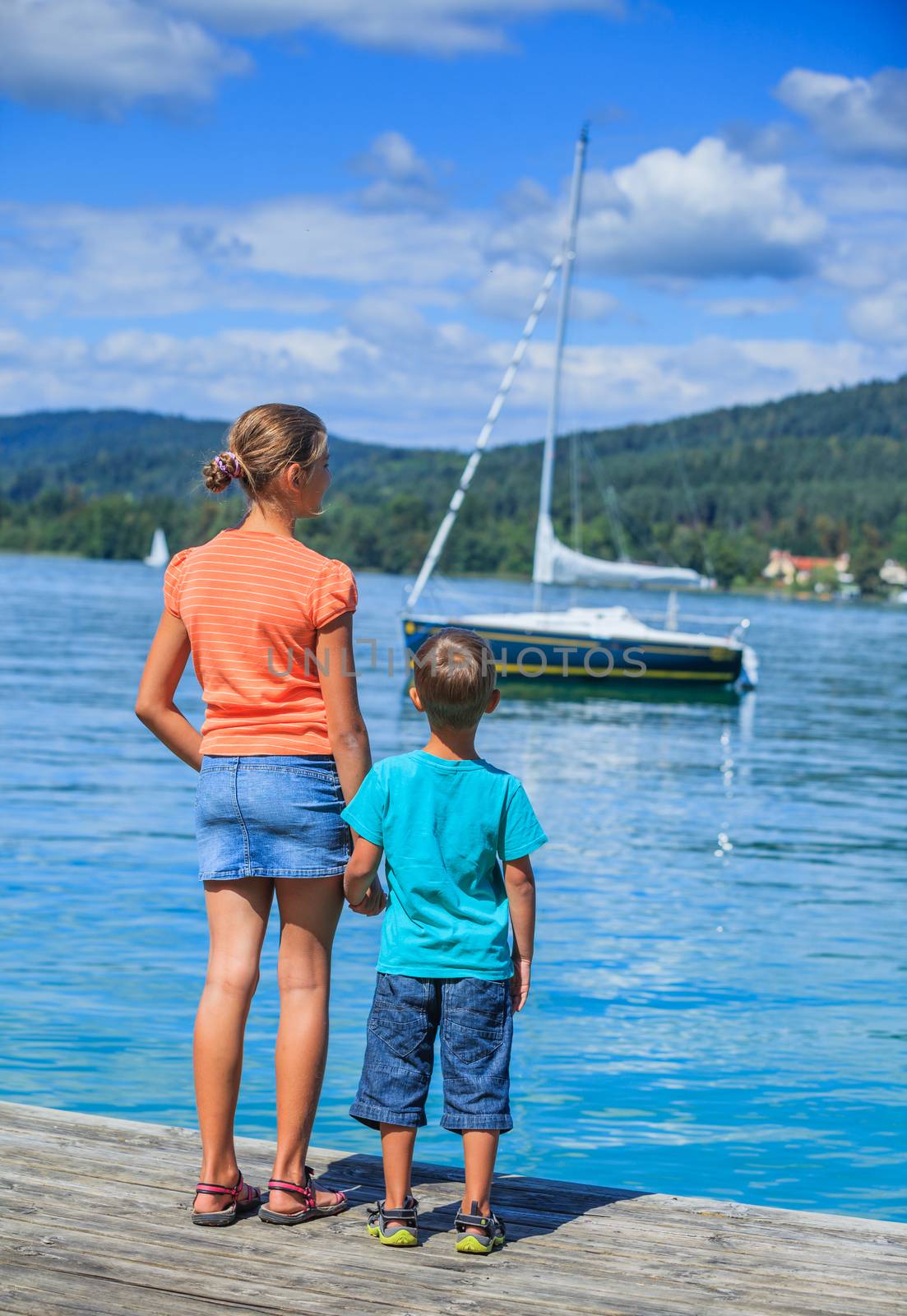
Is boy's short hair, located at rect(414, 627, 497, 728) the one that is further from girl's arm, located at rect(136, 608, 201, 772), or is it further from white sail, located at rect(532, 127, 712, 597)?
white sail, located at rect(532, 127, 712, 597)

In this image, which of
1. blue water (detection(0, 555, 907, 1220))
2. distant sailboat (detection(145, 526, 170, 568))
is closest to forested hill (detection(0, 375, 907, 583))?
distant sailboat (detection(145, 526, 170, 568))

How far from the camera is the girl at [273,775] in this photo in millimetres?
3479

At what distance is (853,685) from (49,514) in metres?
128

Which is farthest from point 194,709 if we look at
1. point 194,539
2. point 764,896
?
point 194,539

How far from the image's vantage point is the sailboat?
3419 centimetres

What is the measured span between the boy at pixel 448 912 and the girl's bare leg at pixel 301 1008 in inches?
3.9

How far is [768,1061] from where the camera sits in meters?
8.03

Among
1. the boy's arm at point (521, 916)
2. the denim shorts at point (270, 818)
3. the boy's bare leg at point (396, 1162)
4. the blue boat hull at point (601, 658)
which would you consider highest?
the denim shorts at point (270, 818)

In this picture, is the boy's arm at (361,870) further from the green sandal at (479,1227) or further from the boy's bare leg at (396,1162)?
the green sandal at (479,1227)

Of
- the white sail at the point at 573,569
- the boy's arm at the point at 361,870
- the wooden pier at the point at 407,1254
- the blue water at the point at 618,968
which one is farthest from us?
the white sail at the point at 573,569

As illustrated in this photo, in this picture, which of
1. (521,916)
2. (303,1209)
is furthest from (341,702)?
(303,1209)

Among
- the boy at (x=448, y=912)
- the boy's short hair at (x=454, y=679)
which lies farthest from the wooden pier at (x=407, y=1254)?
the boy's short hair at (x=454, y=679)

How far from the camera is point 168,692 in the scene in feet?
12.4

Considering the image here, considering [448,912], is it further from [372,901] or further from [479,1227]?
[479,1227]
